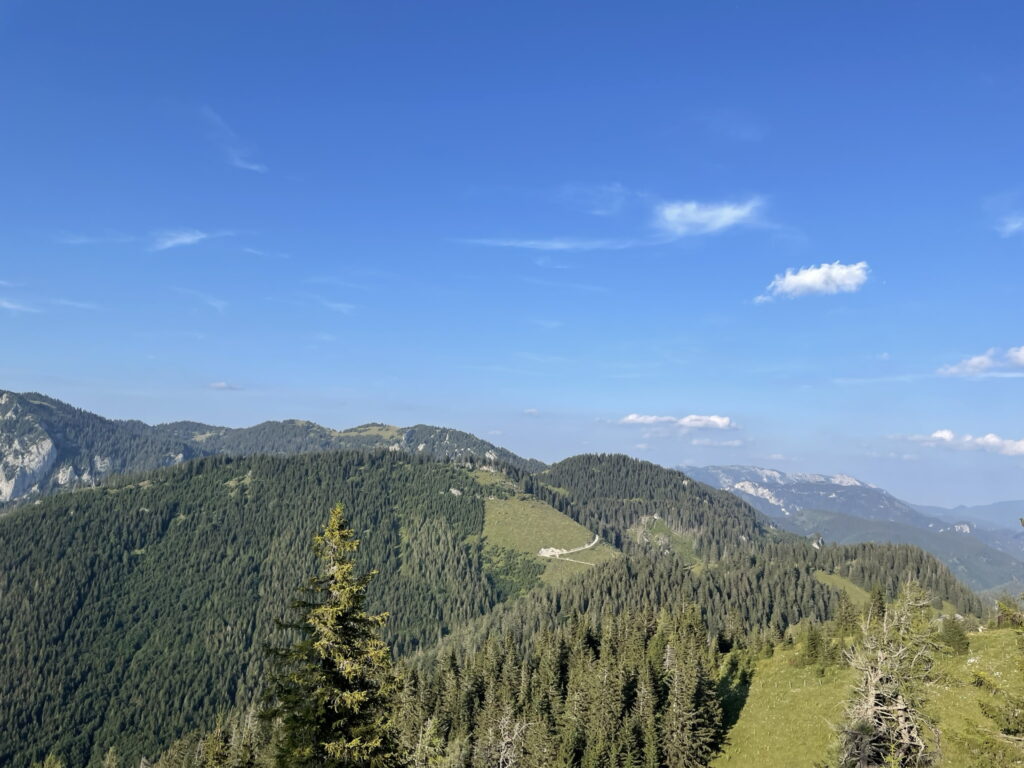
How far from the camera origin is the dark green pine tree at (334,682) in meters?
19.1

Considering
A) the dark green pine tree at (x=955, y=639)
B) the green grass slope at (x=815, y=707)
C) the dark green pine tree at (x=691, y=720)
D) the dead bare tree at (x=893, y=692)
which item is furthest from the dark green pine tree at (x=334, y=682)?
the dark green pine tree at (x=955, y=639)

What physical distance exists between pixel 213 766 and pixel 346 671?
66168 millimetres

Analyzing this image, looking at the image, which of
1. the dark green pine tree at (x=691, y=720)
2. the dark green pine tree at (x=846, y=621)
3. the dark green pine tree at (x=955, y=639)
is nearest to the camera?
the dark green pine tree at (x=691, y=720)

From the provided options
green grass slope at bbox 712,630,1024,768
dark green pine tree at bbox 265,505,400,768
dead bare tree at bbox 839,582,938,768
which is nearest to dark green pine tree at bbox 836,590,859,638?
green grass slope at bbox 712,630,1024,768

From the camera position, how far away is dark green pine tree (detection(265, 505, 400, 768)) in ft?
62.7

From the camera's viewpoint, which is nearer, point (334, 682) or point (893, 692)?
point (334, 682)

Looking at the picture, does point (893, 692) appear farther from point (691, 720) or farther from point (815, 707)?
point (815, 707)

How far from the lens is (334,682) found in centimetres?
1941

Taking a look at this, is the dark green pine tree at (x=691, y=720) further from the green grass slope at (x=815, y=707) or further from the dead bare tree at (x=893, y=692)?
the dead bare tree at (x=893, y=692)

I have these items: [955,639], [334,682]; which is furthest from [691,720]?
[334,682]

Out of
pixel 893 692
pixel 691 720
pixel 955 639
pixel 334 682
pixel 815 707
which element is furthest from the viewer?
pixel 955 639

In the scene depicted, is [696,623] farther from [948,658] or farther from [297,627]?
[297,627]

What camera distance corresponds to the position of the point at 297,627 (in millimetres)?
19891

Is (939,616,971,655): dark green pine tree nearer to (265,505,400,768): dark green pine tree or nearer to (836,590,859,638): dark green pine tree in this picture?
(836,590,859,638): dark green pine tree
